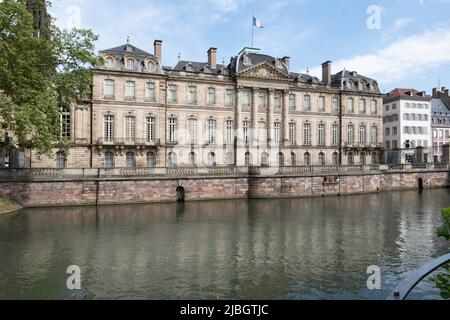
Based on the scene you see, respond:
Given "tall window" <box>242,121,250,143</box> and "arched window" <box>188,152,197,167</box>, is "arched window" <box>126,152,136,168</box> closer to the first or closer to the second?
"arched window" <box>188,152,197,167</box>

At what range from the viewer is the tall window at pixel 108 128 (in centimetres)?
4031

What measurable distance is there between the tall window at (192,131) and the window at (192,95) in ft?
7.67

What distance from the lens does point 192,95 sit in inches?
1748

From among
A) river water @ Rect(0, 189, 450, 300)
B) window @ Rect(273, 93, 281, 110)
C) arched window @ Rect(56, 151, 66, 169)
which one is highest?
window @ Rect(273, 93, 281, 110)

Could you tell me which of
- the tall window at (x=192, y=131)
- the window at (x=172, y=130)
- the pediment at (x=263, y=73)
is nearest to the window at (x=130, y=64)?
the window at (x=172, y=130)

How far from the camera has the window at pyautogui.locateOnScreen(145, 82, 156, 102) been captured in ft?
137

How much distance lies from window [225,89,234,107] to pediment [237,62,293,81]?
2.31 metres

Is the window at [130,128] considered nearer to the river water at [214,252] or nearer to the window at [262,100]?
the river water at [214,252]

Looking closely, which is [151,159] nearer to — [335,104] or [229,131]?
[229,131]

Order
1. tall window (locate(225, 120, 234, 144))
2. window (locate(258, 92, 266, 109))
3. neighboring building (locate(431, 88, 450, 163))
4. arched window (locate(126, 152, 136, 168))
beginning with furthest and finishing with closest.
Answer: neighboring building (locate(431, 88, 450, 163)) < window (locate(258, 92, 266, 109)) < tall window (locate(225, 120, 234, 144)) < arched window (locate(126, 152, 136, 168))

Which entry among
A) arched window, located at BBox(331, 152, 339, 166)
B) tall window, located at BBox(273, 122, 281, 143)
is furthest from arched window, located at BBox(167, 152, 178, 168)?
arched window, located at BBox(331, 152, 339, 166)

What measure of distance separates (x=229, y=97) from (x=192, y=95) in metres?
4.88
